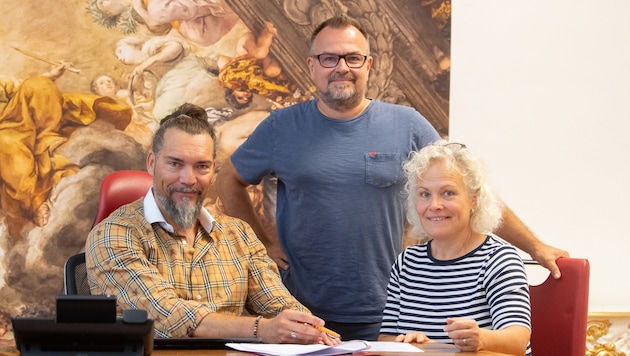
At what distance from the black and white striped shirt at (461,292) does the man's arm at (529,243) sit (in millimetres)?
360

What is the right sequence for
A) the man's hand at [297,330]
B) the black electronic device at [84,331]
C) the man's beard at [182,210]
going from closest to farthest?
the black electronic device at [84,331] → the man's hand at [297,330] → the man's beard at [182,210]

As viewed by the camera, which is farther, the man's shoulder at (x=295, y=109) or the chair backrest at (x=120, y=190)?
the man's shoulder at (x=295, y=109)

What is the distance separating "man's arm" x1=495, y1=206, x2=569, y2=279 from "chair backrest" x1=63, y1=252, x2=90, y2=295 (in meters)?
1.37

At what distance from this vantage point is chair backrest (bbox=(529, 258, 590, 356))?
9.27ft

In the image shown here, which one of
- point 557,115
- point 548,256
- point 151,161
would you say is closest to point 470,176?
point 548,256

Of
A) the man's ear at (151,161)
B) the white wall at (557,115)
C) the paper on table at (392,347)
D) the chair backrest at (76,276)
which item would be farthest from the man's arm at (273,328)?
the white wall at (557,115)

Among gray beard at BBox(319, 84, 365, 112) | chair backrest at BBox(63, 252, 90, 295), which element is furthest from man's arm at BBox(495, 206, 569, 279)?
chair backrest at BBox(63, 252, 90, 295)

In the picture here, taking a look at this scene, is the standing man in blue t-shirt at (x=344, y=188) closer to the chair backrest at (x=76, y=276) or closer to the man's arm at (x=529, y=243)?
the man's arm at (x=529, y=243)

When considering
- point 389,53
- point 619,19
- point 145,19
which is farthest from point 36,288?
point 619,19

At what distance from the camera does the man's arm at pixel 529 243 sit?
2928mm

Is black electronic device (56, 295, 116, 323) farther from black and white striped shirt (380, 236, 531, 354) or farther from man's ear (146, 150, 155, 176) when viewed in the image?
man's ear (146, 150, 155, 176)

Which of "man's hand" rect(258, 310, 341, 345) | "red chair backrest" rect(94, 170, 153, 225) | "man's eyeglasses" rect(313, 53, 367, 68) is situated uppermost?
"man's eyeglasses" rect(313, 53, 367, 68)

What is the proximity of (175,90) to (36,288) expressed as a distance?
3.10 ft

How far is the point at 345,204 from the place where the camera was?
316 centimetres
